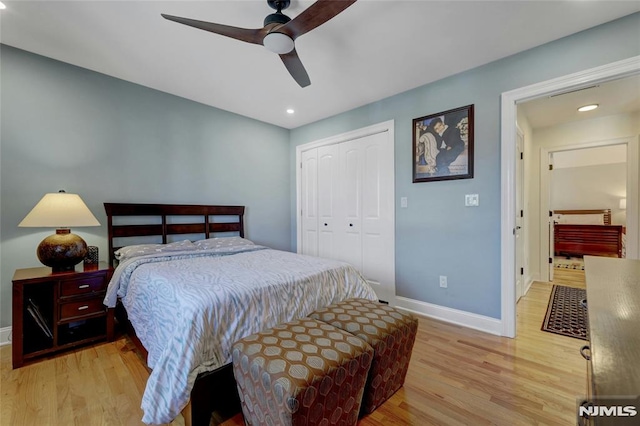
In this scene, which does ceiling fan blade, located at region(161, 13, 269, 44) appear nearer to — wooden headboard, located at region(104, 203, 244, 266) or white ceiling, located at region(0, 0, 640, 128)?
white ceiling, located at region(0, 0, 640, 128)

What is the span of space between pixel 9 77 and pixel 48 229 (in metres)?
1.32

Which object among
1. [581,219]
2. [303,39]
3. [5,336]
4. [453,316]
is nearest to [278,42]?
[303,39]

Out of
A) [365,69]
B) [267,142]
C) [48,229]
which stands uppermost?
[365,69]

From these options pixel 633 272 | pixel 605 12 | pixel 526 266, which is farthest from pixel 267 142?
pixel 526 266

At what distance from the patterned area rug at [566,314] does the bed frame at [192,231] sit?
8.73 feet

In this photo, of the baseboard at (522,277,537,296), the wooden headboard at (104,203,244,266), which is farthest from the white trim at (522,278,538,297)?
the wooden headboard at (104,203,244,266)

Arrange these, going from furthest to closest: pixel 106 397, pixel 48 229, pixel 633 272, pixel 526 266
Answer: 1. pixel 526 266
2. pixel 48 229
3. pixel 106 397
4. pixel 633 272

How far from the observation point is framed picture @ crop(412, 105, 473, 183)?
2.67 meters

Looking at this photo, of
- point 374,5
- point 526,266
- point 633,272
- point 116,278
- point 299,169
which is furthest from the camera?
point 299,169

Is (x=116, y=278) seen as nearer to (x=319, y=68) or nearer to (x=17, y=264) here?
(x=17, y=264)

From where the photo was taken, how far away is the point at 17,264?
235 cm

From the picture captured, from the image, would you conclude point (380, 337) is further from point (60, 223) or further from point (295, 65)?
point (60, 223)

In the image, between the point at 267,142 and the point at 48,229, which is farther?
the point at 267,142

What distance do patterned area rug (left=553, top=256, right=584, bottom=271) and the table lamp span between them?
730 cm
